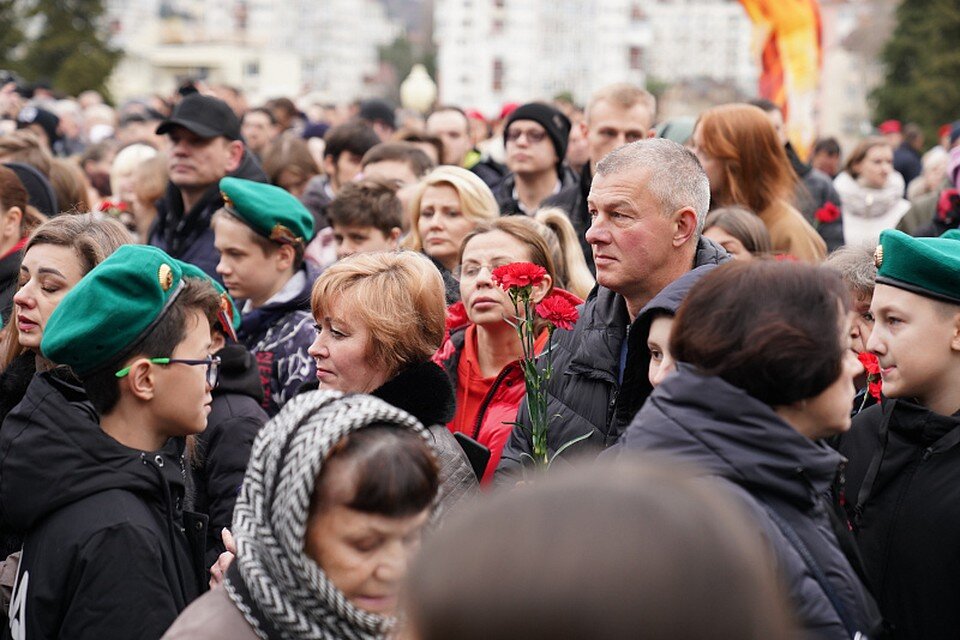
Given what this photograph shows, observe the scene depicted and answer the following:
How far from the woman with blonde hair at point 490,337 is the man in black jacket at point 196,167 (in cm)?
261

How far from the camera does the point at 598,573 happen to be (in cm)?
129

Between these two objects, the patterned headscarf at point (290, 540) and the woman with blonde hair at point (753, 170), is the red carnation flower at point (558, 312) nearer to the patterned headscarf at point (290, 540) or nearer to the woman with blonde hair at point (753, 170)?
the patterned headscarf at point (290, 540)

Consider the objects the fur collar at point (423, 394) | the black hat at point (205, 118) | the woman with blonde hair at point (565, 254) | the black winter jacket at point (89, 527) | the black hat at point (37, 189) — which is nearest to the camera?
the black winter jacket at point (89, 527)

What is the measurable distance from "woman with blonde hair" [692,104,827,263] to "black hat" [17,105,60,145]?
7.90 metres

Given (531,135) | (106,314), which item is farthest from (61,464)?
(531,135)

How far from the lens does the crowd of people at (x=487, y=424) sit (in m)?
1.36

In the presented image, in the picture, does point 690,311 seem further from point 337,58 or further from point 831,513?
point 337,58

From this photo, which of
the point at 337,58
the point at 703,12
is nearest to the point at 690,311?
the point at 703,12

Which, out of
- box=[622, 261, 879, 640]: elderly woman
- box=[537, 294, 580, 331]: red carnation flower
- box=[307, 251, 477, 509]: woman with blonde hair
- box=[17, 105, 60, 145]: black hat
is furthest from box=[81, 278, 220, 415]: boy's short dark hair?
box=[17, 105, 60, 145]: black hat

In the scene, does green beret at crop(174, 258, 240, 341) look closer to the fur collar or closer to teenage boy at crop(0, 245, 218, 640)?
teenage boy at crop(0, 245, 218, 640)

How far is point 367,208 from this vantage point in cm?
694

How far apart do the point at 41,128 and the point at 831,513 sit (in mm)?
11223

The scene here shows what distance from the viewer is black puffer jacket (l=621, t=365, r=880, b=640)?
101 inches

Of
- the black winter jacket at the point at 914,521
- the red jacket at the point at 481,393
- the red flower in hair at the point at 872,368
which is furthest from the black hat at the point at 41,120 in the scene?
the black winter jacket at the point at 914,521
